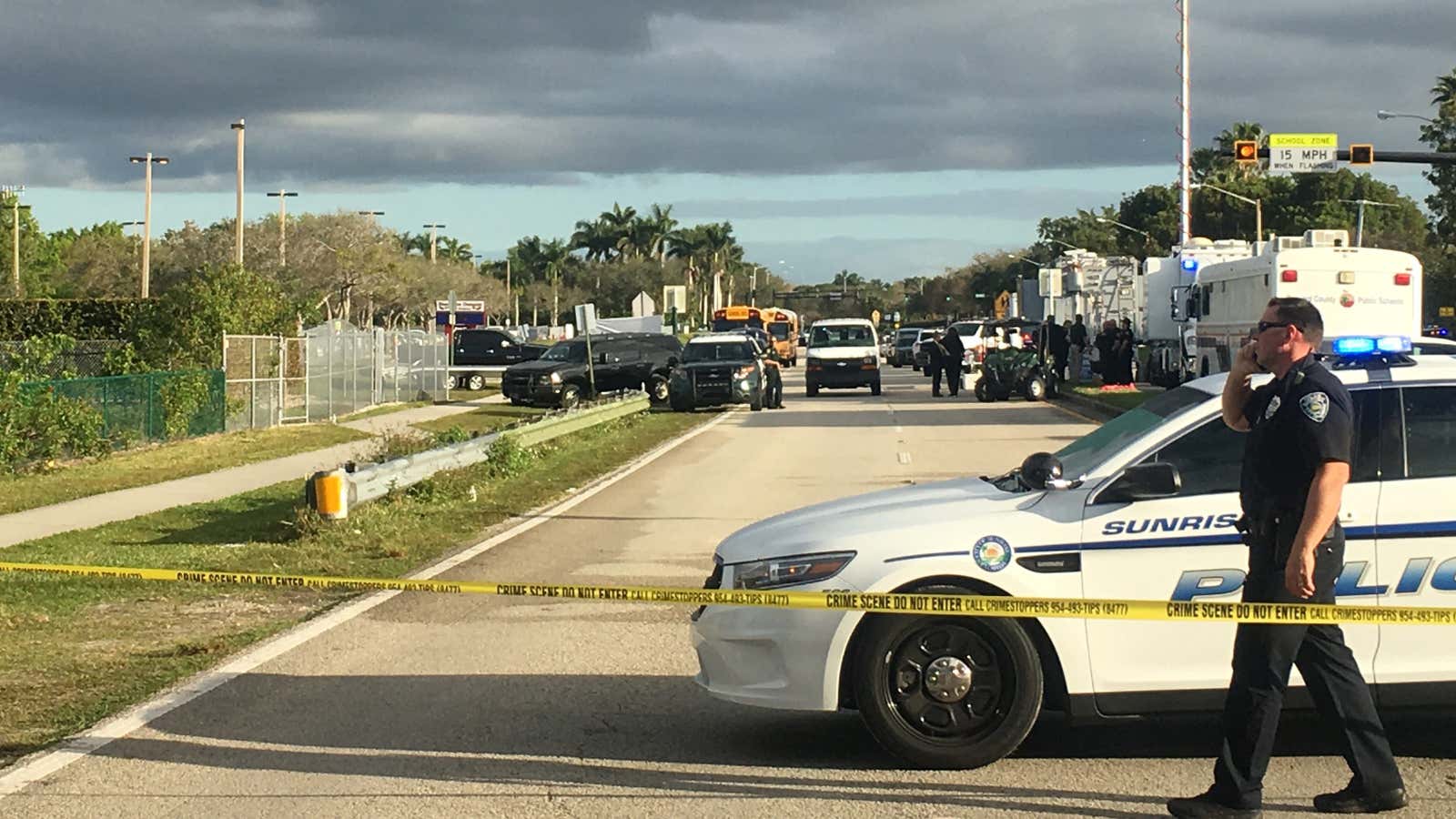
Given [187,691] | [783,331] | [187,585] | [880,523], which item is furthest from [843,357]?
[880,523]

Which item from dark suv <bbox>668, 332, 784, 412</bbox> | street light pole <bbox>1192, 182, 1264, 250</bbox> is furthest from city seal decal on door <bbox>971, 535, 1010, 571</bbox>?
street light pole <bbox>1192, 182, 1264, 250</bbox>

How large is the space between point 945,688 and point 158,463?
20.0 metres

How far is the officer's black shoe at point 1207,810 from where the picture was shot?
6430mm

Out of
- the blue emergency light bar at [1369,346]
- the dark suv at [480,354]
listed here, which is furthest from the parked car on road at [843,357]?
the blue emergency light bar at [1369,346]

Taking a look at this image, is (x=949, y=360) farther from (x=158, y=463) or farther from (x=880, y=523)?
(x=880, y=523)

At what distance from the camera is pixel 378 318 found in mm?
114312

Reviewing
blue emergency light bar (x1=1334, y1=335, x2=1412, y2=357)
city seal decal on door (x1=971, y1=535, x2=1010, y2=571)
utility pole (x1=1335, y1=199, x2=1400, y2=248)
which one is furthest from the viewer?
utility pole (x1=1335, y1=199, x2=1400, y2=248)

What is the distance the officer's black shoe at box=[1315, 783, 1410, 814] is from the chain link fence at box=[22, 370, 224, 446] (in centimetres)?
2005

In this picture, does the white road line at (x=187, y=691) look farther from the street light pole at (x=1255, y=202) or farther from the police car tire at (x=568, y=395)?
the street light pole at (x=1255, y=202)

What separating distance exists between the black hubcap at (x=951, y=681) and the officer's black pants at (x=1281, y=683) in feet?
3.28

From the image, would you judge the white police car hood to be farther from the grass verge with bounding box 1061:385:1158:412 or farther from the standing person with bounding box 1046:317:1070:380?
the standing person with bounding box 1046:317:1070:380

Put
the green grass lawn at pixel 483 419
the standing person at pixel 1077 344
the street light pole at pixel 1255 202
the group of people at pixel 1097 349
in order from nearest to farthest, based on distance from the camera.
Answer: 1. the green grass lawn at pixel 483 419
2. the group of people at pixel 1097 349
3. the standing person at pixel 1077 344
4. the street light pole at pixel 1255 202

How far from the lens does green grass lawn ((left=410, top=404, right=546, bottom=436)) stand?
35.2 metres

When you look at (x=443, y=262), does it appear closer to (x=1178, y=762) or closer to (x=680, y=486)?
(x=680, y=486)
